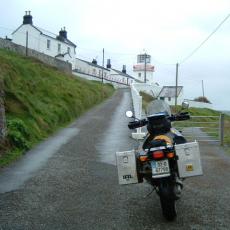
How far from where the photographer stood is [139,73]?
12700 centimetres

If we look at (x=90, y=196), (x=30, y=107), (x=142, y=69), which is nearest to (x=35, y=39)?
(x=30, y=107)

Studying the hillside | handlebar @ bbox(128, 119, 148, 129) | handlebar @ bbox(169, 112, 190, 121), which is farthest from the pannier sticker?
the hillside

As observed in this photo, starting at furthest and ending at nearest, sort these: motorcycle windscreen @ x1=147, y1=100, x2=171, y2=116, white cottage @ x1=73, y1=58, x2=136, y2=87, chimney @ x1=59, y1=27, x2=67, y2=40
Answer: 1. white cottage @ x1=73, y1=58, x2=136, y2=87
2. chimney @ x1=59, y1=27, x2=67, y2=40
3. motorcycle windscreen @ x1=147, y1=100, x2=171, y2=116

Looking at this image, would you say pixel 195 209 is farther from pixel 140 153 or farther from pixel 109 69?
pixel 109 69

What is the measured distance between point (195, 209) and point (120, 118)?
16747 mm

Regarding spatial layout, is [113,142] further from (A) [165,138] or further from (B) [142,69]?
(B) [142,69]

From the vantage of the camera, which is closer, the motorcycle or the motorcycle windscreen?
the motorcycle

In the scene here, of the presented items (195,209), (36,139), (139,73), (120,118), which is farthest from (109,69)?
(195,209)

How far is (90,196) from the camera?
7.83m

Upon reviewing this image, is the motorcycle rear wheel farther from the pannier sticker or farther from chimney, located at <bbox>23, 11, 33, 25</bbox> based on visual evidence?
chimney, located at <bbox>23, 11, 33, 25</bbox>

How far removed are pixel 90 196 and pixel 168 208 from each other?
2017 mm

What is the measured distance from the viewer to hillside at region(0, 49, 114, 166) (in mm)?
12412

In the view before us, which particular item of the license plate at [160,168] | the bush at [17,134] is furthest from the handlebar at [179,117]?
the bush at [17,134]

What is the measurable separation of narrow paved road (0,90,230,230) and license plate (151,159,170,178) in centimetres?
72
